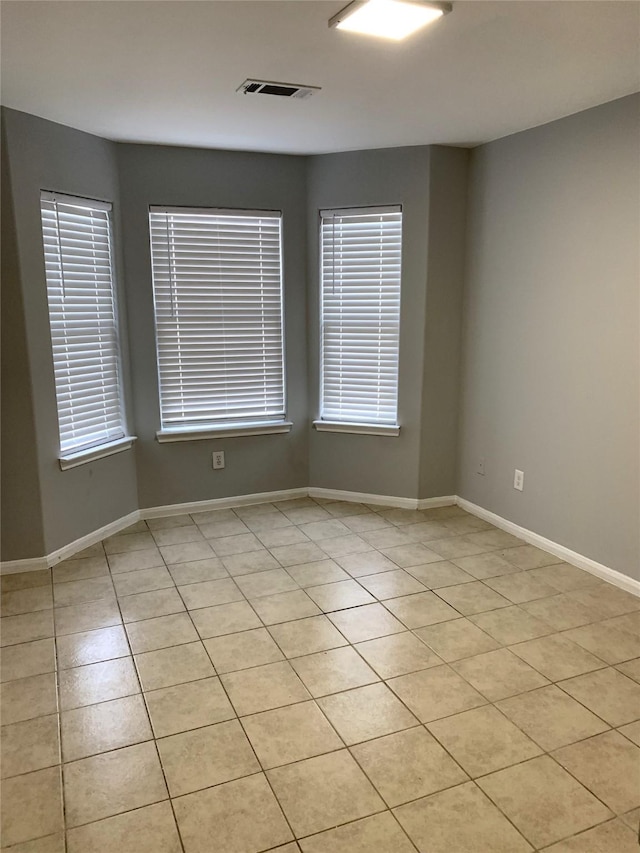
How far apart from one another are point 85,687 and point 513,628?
1823 mm

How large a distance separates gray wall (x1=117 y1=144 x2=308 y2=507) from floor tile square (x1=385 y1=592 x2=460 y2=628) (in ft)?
5.47

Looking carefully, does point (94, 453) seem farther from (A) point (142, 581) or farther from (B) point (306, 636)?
(B) point (306, 636)

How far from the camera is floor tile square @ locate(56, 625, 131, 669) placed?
2598mm

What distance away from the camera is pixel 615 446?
3.12m

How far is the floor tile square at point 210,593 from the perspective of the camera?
10.1ft

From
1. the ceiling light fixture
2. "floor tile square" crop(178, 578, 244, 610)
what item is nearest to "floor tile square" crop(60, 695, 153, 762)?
"floor tile square" crop(178, 578, 244, 610)

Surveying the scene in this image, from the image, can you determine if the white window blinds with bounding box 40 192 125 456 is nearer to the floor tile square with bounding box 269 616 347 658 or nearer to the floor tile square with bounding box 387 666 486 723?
the floor tile square with bounding box 269 616 347 658

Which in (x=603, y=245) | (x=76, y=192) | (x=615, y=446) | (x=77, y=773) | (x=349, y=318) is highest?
(x=76, y=192)

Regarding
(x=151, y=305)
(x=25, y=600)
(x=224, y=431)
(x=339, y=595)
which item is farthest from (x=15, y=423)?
(x=339, y=595)

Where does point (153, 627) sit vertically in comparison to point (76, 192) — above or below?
below

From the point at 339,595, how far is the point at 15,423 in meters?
1.90

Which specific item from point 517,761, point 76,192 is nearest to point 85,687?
point 517,761

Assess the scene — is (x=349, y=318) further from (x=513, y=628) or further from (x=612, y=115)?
(x=513, y=628)

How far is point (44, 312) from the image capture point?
3293mm
